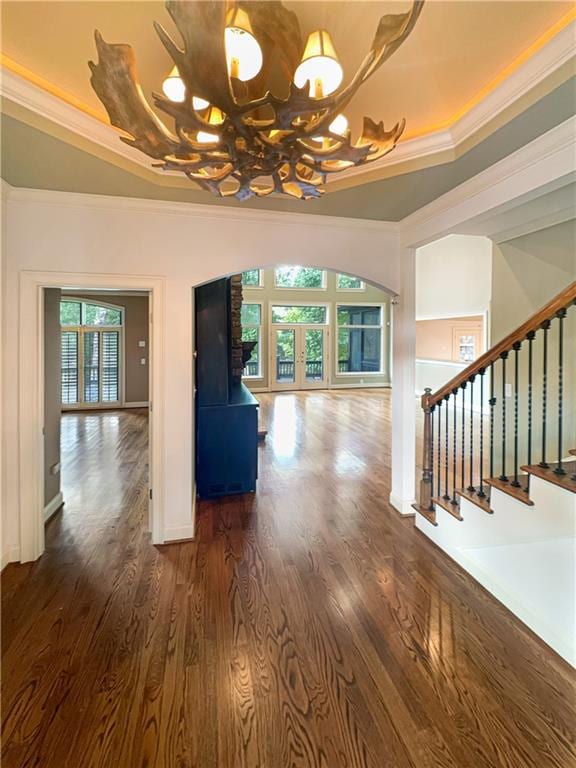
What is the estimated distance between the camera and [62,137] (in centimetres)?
199

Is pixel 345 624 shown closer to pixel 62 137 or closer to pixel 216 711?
pixel 216 711

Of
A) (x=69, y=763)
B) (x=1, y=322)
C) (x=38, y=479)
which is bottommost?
(x=69, y=763)

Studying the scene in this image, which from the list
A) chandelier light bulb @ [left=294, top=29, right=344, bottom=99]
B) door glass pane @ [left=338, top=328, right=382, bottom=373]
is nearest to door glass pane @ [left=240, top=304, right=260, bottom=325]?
door glass pane @ [left=338, top=328, right=382, bottom=373]

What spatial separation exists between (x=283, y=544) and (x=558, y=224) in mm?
4011

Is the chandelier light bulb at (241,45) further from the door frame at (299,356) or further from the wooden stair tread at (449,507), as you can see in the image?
the door frame at (299,356)

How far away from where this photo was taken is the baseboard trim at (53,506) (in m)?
3.30

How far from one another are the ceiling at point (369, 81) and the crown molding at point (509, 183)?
8 centimetres

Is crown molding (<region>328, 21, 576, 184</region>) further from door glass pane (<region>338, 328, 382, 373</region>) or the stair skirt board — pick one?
door glass pane (<region>338, 328, 382, 373</region>)

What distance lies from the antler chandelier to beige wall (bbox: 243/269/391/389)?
9362 mm

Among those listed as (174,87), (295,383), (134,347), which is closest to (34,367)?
(174,87)

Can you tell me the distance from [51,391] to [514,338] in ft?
12.7

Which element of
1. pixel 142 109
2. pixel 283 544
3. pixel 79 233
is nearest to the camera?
pixel 142 109

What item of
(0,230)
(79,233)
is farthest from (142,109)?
(0,230)

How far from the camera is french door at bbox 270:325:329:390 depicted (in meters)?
11.5
